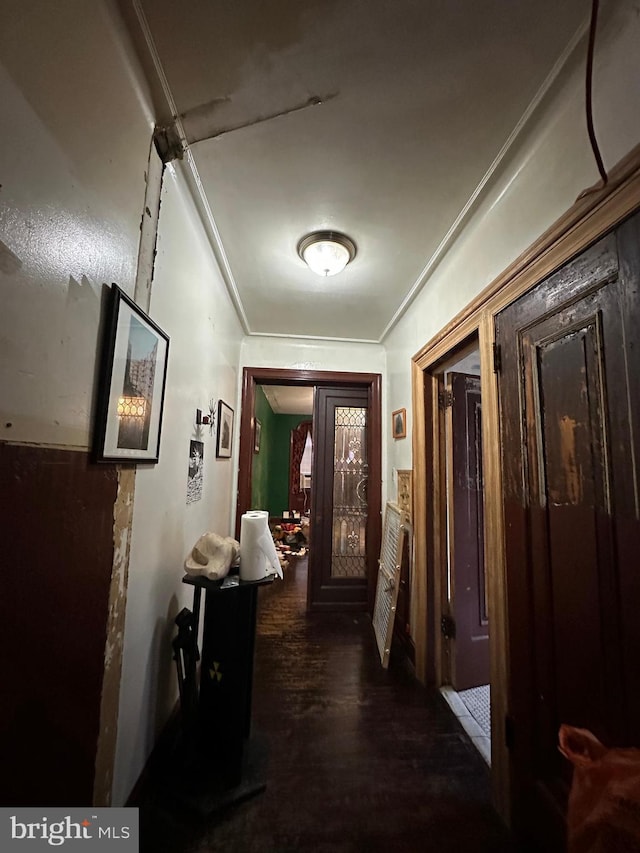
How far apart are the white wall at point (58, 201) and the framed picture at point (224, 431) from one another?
4.58 ft

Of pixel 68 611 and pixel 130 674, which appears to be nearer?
pixel 68 611

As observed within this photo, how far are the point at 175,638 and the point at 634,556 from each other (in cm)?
170

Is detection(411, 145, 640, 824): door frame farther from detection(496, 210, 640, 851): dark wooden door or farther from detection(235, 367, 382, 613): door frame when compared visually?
detection(235, 367, 382, 613): door frame

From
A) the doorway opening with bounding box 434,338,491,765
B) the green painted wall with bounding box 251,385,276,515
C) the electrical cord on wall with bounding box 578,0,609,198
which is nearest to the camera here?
the electrical cord on wall with bounding box 578,0,609,198

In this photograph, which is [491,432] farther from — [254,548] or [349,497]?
[349,497]

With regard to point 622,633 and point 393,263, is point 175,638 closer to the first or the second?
point 622,633

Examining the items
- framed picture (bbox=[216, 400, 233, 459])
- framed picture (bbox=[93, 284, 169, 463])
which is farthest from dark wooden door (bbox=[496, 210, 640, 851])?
framed picture (bbox=[216, 400, 233, 459])

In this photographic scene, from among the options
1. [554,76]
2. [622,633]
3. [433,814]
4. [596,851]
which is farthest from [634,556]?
[554,76]

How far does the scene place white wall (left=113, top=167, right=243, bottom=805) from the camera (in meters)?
1.13

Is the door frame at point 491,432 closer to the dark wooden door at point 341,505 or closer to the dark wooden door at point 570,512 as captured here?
the dark wooden door at point 570,512

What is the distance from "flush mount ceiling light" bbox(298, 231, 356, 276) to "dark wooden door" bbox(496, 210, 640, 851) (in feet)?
3.03

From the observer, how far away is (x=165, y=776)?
1289mm

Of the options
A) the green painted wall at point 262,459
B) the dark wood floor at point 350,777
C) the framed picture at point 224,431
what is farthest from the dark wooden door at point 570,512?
the green painted wall at point 262,459

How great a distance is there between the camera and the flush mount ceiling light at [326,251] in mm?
1721
